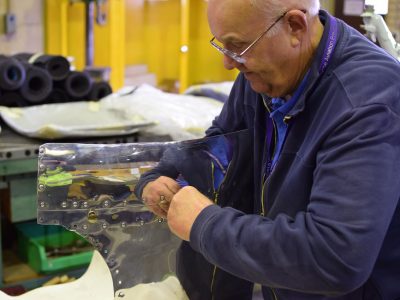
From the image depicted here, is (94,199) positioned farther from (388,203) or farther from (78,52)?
(78,52)

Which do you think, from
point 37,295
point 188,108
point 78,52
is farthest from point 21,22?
point 37,295

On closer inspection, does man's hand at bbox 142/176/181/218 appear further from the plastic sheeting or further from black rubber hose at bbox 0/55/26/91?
black rubber hose at bbox 0/55/26/91

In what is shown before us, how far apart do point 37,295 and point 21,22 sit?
9.36ft

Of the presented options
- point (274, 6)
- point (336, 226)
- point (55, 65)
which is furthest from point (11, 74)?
point (336, 226)

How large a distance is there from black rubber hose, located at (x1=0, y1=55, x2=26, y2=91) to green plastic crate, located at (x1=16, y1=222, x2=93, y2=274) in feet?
1.82

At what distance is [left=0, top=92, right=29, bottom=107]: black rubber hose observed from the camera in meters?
2.29

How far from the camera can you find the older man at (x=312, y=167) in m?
0.77

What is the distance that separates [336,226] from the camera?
765 mm

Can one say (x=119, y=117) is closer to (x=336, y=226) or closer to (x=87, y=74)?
(x=87, y=74)

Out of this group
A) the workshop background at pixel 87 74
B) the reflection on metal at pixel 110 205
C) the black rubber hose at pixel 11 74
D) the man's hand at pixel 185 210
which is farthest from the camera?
the black rubber hose at pixel 11 74

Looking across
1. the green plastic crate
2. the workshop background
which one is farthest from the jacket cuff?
the green plastic crate

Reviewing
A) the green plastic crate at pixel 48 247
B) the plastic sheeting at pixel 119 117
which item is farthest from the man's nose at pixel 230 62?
the green plastic crate at pixel 48 247

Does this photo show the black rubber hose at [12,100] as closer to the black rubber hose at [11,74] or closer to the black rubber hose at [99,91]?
the black rubber hose at [11,74]

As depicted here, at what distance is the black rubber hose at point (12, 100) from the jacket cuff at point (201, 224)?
65.3 inches
